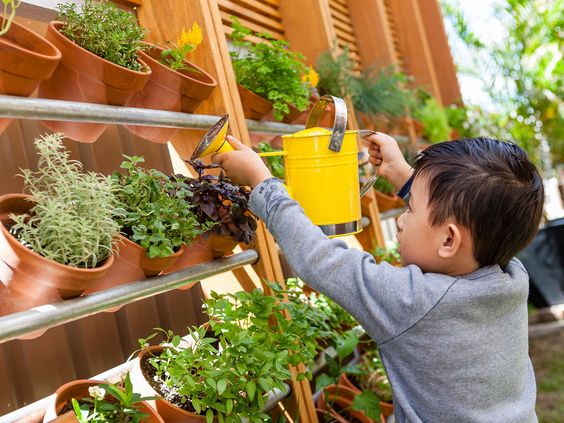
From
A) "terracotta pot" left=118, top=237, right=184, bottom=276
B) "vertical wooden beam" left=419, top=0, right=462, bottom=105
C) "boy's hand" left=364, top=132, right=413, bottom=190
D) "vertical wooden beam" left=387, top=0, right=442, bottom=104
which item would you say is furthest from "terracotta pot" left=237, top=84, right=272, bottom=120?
"vertical wooden beam" left=419, top=0, right=462, bottom=105

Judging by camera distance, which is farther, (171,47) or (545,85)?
(545,85)

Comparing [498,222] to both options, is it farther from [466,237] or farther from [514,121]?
[514,121]

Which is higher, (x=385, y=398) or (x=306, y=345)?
(x=306, y=345)

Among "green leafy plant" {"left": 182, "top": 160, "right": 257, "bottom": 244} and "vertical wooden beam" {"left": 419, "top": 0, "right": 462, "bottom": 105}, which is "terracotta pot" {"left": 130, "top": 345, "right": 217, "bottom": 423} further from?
"vertical wooden beam" {"left": 419, "top": 0, "right": 462, "bottom": 105}

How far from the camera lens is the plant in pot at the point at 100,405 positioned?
48.9 inches

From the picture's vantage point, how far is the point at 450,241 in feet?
4.22

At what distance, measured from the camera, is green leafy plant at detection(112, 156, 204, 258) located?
1.37 m

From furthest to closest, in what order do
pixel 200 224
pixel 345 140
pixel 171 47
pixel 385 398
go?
1. pixel 385 398
2. pixel 171 47
3. pixel 200 224
4. pixel 345 140

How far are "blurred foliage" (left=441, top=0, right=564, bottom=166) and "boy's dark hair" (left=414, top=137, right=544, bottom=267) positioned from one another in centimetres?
445

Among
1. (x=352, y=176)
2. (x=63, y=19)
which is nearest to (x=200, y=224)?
(x=352, y=176)

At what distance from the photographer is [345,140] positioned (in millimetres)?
1418

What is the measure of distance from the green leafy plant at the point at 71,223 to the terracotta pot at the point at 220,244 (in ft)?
0.99

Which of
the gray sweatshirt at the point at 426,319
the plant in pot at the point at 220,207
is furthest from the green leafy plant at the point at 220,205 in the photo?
the gray sweatshirt at the point at 426,319

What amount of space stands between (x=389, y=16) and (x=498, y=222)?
360 cm
